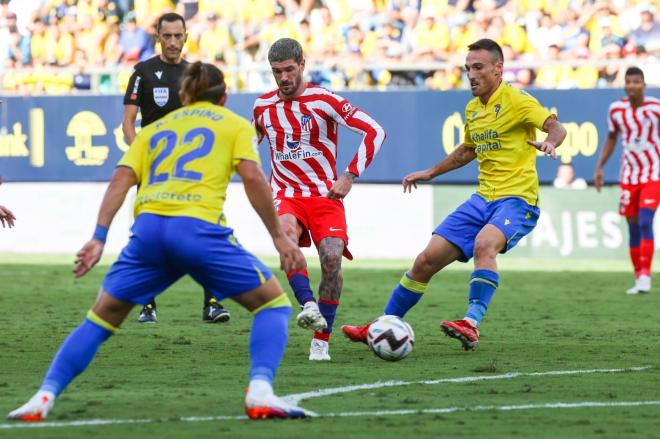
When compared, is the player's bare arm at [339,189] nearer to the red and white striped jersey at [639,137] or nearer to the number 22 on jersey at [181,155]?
the number 22 on jersey at [181,155]

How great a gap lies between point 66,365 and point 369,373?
97.7 inches

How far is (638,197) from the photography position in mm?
15781

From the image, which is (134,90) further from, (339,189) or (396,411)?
(396,411)

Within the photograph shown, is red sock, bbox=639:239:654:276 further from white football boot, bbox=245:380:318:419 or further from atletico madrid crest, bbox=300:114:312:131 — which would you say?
white football boot, bbox=245:380:318:419

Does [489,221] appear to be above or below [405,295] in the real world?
above

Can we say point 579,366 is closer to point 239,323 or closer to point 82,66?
point 239,323

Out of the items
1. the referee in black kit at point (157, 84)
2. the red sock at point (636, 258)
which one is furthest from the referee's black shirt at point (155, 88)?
the red sock at point (636, 258)

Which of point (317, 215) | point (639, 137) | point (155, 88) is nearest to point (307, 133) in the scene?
point (317, 215)

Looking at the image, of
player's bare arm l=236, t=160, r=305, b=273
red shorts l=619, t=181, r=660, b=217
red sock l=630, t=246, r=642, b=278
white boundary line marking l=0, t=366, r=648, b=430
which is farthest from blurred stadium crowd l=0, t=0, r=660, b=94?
player's bare arm l=236, t=160, r=305, b=273

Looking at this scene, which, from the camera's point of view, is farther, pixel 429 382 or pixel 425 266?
pixel 425 266

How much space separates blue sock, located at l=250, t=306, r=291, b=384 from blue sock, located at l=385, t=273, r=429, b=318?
3185 mm

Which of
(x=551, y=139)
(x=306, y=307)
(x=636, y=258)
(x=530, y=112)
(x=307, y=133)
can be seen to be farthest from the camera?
(x=636, y=258)

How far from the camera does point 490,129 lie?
382 inches

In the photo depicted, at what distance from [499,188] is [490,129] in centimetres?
43
